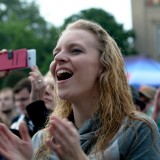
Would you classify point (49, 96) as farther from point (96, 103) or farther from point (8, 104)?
point (8, 104)

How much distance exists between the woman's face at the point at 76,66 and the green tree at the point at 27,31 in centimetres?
3442

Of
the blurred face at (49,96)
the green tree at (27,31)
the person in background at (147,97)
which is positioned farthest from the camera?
the green tree at (27,31)

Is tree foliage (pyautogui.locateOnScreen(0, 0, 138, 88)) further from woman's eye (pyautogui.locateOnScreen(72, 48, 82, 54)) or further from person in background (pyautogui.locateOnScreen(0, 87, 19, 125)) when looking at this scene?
woman's eye (pyautogui.locateOnScreen(72, 48, 82, 54))

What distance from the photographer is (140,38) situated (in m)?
52.6

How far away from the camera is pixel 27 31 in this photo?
183 feet

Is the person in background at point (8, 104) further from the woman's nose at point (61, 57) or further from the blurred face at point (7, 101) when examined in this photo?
the woman's nose at point (61, 57)

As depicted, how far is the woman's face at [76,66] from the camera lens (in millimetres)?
2900

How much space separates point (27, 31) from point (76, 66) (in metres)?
53.2

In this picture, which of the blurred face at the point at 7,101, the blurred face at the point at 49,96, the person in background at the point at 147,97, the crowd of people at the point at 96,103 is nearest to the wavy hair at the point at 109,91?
the crowd of people at the point at 96,103

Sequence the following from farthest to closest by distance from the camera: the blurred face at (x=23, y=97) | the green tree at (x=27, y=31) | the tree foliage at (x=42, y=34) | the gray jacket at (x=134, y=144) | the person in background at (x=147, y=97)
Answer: the green tree at (x=27, y=31), the tree foliage at (x=42, y=34), the person in background at (x=147, y=97), the blurred face at (x=23, y=97), the gray jacket at (x=134, y=144)

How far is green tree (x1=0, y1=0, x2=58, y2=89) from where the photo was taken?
168ft

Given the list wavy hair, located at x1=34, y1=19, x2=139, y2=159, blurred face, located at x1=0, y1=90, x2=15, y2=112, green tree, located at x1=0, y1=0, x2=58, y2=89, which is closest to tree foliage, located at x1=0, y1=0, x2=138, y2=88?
green tree, located at x1=0, y1=0, x2=58, y2=89

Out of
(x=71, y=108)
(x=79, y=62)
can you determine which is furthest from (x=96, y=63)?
(x=71, y=108)

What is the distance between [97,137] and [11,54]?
0.60 meters
